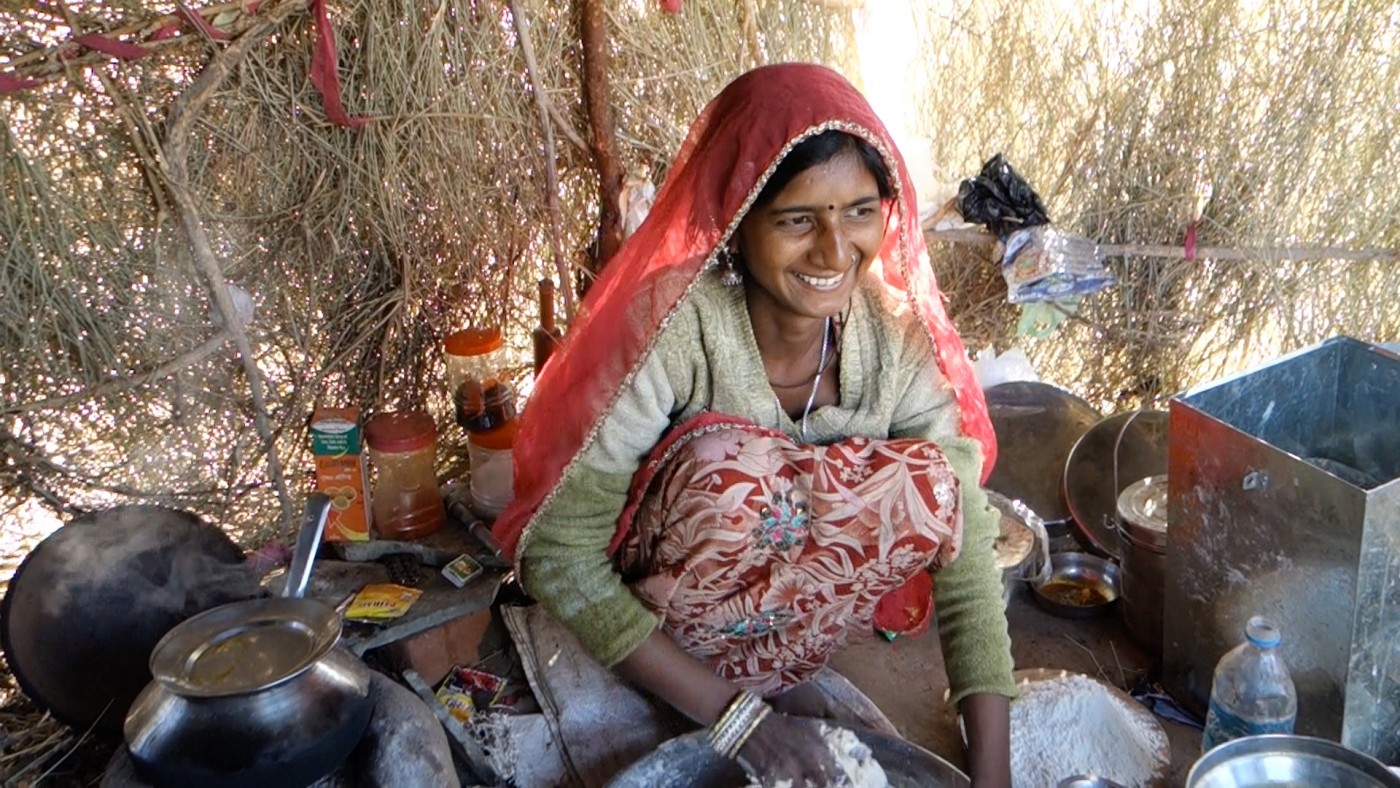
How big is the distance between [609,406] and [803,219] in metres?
0.42

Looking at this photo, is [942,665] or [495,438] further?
[495,438]

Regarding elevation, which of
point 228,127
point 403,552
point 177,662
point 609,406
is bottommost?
point 403,552

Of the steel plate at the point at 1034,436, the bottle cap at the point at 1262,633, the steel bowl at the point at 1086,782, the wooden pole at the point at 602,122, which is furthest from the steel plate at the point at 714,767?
the wooden pole at the point at 602,122

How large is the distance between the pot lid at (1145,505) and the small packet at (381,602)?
156cm

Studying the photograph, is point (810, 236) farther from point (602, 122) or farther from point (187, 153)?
point (187, 153)

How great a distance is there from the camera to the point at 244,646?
170cm

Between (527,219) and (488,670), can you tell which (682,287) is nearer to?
(488,670)

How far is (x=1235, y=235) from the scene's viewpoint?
312cm

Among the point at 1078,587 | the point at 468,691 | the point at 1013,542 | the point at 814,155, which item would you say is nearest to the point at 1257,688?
the point at 1013,542

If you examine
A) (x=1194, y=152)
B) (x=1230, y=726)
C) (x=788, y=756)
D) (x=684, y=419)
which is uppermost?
(x=1194, y=152)

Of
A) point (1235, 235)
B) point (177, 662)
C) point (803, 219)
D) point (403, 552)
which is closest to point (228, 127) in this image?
point (403, 552)

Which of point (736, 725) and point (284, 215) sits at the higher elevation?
point (284, 215)

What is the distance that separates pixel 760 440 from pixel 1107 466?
154 centimetres

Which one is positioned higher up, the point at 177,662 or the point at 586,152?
the point at 586,152
